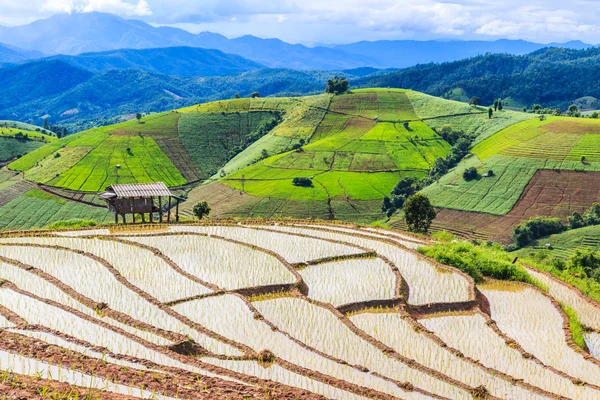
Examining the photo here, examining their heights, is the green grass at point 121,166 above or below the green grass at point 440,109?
below

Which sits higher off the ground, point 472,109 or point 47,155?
point 472,109

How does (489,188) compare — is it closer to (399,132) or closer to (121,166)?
(399,132)

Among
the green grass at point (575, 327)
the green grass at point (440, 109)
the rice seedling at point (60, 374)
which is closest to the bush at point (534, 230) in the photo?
the green grass at point (575, 327)

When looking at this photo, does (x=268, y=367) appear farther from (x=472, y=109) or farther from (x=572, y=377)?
(x=472, y=109)

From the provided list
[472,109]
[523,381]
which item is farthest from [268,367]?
[472,109]

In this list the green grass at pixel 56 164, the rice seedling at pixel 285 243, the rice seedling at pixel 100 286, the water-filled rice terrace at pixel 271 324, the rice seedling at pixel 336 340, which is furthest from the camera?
the green grass at pixel 56 164

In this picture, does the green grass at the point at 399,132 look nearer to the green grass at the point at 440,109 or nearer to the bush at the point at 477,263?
the green grass at the point at 440,109

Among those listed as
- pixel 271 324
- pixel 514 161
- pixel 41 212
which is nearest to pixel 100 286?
pixel 271 324

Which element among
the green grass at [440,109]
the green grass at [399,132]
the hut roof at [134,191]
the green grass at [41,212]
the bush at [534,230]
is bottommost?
the green grass at [41,212]
